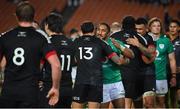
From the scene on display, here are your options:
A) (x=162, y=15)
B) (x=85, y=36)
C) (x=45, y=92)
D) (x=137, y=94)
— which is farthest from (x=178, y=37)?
(x=162, y=15)

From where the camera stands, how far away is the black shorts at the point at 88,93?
9.00 meters

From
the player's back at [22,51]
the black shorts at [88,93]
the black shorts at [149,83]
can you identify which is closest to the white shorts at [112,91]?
the black shorts at [88,93]

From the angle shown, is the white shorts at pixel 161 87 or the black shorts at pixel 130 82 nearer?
the black shorts at pixel 130 82

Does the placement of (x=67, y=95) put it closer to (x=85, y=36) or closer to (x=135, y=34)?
(x=85, y=36)

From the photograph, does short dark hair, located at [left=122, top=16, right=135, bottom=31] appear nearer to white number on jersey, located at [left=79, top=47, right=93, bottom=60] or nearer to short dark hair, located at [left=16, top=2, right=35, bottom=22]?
white number on jersey, located at [left=79, top=47, right=93, bottom=60]

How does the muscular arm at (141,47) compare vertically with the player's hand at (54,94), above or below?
above

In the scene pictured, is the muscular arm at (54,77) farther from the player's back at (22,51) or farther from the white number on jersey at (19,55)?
the white number on jersey at (19,55)

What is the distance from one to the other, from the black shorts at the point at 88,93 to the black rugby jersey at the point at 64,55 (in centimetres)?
52

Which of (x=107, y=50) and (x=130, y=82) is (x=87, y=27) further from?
(x=130, y=82)

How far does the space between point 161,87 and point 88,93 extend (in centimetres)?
274

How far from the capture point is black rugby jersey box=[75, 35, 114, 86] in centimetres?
897

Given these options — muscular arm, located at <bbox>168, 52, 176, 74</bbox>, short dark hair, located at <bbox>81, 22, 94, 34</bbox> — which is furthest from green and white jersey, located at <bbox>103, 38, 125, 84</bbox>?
muscular arm, located at <bbox>168, 52, 176, 74</bbox>

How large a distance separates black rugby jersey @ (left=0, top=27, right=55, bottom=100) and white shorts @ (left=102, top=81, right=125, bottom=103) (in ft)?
10.2

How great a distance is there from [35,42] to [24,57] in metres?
0.22
